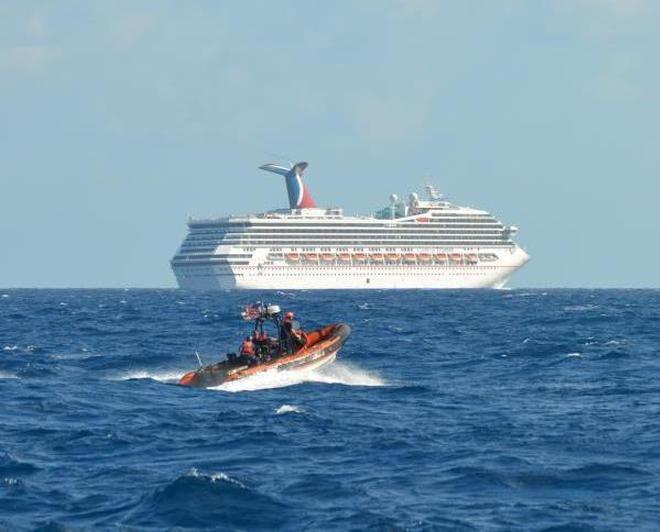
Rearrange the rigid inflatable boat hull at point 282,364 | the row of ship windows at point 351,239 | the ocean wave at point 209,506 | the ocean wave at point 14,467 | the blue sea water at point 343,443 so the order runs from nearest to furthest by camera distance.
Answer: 1. the ocean wave at point 209,506
2. the blue sea water at point 343,443
3. the ocean wave at point 14,467
4. the rigid inflatable boat hull at point 282,364
5. the row of ship windows at point 351,239

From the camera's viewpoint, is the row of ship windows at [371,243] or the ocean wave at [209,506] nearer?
the ocean wave at [209,506]

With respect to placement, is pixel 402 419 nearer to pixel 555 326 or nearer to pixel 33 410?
pixel 33 410

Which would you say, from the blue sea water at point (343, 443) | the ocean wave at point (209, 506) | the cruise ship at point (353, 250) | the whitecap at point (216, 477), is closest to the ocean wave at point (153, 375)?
the blue sea water at point (343, 443)

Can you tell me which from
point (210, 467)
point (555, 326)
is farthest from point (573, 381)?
point (555, 326)

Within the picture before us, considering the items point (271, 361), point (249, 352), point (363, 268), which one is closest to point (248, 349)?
point (249, 352)

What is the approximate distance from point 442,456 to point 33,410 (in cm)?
1006

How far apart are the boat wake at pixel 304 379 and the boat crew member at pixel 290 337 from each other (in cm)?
71

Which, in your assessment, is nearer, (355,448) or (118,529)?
(118,529)

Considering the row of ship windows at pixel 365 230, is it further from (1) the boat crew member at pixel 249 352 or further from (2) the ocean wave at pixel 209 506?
(2) the ocean wave at pixel 209 506

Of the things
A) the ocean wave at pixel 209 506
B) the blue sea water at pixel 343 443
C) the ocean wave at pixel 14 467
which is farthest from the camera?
the ocean wave at pixel 14 467

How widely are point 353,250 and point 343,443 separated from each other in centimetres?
14732

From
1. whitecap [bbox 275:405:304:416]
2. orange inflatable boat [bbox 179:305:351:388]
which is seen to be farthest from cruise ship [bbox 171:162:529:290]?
whitecap [bbox 275:405:304:416]

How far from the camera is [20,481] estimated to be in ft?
69.7

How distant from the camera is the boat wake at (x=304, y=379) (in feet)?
119
